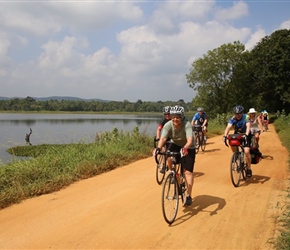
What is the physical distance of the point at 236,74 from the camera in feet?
127

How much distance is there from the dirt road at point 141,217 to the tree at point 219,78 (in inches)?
1279

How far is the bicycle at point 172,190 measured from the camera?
4.94m

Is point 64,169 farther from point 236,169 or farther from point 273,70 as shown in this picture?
point 273,70

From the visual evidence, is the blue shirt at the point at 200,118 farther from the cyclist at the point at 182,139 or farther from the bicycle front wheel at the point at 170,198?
the bicycle front wheel at the point at 170,198

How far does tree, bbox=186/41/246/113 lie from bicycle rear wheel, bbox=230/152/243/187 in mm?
32864

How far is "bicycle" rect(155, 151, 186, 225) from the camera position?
494cm

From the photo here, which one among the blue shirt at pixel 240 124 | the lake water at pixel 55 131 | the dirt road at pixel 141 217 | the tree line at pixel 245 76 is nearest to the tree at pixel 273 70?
the tree line at pixel 245 76

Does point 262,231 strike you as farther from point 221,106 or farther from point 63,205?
point 221,106

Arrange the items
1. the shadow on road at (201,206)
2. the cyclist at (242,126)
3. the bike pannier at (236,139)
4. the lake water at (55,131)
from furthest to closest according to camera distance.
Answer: the lake water at (55,131) → the cyclist at (242,126) → the bike pannier at (236,139) → the shadow on road at (201,206)

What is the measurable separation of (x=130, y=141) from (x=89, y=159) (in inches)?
146

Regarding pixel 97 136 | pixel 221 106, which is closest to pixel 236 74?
pixel 221 106

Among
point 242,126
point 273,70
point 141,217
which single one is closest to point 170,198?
point 141,217

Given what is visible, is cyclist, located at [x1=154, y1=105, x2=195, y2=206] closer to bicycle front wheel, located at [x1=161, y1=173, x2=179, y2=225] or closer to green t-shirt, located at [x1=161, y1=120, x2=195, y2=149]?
green t-shirt, located at [x1=161, y1=120, x2=195, y2=149]

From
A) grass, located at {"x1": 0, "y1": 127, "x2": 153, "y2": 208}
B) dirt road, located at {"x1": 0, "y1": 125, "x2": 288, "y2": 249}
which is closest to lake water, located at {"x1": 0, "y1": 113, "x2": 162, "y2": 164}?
grass, located at {"x1": 0, "y1": 127, "x2": 153, "y2": 208}
